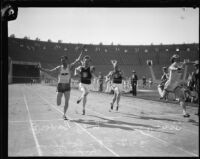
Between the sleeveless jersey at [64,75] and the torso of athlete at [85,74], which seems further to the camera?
the torso of athlete at [85,74]

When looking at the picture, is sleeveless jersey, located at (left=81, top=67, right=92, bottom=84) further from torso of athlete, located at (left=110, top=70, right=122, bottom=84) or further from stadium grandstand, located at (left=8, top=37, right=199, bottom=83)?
stadium grandstand, located at (left=8, top=37, right=199, bottom=83)

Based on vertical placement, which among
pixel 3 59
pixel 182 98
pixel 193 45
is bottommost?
pixel 182 98

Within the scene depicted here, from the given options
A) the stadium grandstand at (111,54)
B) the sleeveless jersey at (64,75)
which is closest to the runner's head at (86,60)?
the sleeveless jersey at (64,75)

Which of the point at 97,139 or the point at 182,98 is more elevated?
the point at 182,98

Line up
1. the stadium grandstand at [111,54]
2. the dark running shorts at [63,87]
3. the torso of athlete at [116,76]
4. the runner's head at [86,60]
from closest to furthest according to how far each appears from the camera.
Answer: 1. the dark running shorts at [63,87]
2. the runner's head at [86,60]
3. the torso of athlete at [116,76]
4. the stadium grandstand at [111,54]

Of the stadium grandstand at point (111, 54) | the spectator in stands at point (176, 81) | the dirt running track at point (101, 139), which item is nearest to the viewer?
the dirt running track at point (101, 139)

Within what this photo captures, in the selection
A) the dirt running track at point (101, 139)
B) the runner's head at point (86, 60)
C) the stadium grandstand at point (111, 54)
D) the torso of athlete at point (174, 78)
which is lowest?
the dirt running track at point (101, 139)

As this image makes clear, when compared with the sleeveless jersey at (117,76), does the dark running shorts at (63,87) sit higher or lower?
lower

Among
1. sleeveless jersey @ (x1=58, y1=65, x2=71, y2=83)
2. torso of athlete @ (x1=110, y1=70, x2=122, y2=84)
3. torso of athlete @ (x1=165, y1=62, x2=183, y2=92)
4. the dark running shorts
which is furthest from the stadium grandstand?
torso of athlete @ (x1=165, y1=62, x2=183, y2=92)

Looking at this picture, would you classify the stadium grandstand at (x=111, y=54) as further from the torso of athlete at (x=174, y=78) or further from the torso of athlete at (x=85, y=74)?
the torso of athlete at (x=174, y=78)

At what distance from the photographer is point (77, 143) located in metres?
4.95
